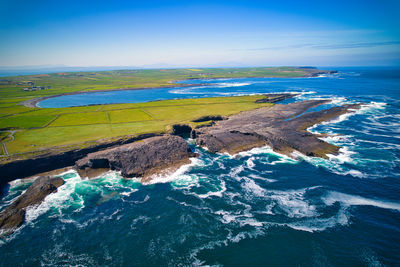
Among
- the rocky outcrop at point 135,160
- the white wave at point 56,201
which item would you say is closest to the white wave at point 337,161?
the rocky outcrop at point 135,160

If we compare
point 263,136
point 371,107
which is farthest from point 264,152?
point 371,107

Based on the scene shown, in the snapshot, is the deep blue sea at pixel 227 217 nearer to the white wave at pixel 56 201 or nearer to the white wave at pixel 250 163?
the white wave at pixel 56 201

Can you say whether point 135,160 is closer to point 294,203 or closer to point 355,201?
point 294,203

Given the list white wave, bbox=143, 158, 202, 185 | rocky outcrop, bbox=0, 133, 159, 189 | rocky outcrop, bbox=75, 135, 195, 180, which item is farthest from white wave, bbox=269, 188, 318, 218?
rocky outcrop, bbox=0, 133, 159, 189

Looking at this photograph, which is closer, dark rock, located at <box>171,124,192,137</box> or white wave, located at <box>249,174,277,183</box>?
white wave, located at <box>249,174,277,183</box>

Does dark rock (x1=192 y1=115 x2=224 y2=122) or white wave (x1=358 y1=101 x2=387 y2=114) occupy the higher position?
white wave (x1=358 y1=101 x2=387 y2=114)

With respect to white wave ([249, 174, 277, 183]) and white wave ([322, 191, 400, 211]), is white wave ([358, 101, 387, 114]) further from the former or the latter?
white wave ([249, 174, 277, 183])

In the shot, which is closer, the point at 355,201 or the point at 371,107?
the point at 355,201
